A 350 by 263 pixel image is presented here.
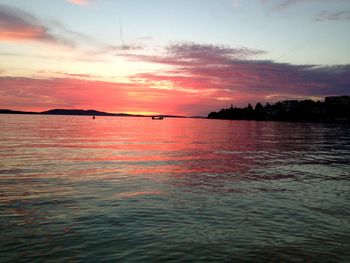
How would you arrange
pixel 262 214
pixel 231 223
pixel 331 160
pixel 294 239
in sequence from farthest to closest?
1. pixel 331 160
2. pixel 262 214
3. pixel 231 223
4. pixel 294 239

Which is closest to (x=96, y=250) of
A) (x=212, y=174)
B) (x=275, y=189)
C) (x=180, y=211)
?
(x=180, y=211)

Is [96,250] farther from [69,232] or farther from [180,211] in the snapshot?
[180,211]

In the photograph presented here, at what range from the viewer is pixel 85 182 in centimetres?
2248

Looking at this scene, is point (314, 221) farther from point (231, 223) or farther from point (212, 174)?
point (212, 174)

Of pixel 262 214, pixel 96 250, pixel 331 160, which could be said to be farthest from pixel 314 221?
pixel 331 160

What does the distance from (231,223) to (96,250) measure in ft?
20.9

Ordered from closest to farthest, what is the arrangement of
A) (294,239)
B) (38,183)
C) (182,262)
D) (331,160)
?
(182,262)
(294,239)
(38,183)
(331,160)

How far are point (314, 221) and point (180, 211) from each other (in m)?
6.66

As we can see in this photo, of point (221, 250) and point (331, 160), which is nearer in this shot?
point (221, 250)

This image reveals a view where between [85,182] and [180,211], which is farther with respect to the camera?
[85,182]

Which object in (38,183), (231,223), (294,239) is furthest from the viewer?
(38,183)

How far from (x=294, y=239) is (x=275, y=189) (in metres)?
9.56

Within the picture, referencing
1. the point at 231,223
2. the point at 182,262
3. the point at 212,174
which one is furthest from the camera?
the point at 212,174

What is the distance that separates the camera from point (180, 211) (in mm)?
15836
